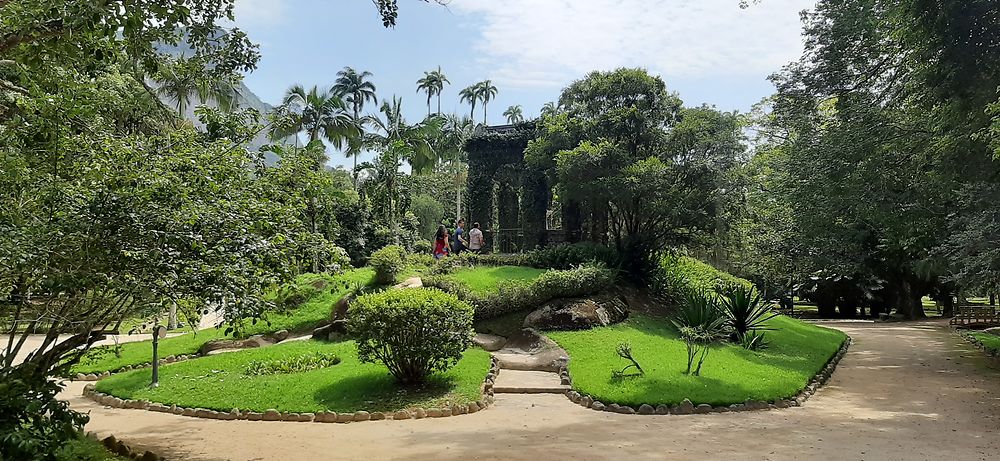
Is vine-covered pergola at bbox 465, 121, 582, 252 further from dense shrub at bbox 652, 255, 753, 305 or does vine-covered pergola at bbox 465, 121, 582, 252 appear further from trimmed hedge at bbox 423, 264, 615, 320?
trimmed hedge at bbox 423, 264, 615, 320

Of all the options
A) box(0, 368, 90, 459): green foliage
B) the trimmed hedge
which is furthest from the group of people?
box(0, 368, 90, 459): green foliage

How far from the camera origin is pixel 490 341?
1278cm

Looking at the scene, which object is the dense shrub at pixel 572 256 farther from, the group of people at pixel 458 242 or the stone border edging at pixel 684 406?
the stone border edging at pixel 684 406

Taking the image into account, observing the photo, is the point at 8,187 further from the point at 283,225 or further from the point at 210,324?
the point at 210,324

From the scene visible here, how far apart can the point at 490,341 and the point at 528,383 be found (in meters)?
2.99

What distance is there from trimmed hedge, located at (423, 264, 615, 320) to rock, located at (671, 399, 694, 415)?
5.80m

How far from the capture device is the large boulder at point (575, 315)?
12.9m

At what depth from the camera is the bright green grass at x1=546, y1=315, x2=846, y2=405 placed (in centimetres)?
864

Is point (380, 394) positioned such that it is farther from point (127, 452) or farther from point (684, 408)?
point (684, 408)

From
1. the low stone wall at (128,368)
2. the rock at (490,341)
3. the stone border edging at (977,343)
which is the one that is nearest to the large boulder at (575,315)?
the rock at (490,341)

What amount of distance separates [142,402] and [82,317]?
449 centimetres

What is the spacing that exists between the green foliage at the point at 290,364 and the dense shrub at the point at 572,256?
6597mm

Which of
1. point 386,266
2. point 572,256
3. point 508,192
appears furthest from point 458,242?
point 508,192

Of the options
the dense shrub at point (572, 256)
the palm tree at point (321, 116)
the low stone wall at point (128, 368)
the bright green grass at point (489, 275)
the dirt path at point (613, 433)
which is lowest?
the dirt path at point (613, 433)
